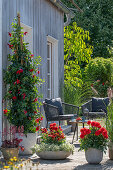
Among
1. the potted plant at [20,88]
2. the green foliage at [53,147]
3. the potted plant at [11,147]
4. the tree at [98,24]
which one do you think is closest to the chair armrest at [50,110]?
the potted plant at [20,88]

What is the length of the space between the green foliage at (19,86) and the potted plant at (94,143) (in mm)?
1169

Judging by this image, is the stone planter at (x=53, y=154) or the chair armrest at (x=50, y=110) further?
the chair armrest at (x=50, y=110)

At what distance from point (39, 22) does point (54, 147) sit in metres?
3.34

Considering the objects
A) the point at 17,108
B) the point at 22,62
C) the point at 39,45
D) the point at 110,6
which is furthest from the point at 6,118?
the point at 110,6

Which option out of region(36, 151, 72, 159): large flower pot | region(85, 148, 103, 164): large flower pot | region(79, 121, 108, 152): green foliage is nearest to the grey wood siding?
region(36, 151, 72, 159): large flower pot

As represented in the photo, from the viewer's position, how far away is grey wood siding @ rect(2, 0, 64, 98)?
21.4 feet

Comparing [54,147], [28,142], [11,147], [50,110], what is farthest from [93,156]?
[50,110]

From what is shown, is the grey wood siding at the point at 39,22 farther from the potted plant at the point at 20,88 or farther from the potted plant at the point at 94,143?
the potted plant at the point at 94,143

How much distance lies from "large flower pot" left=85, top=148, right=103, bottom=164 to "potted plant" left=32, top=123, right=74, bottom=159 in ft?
1.48

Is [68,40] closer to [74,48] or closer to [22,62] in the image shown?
[74,48]

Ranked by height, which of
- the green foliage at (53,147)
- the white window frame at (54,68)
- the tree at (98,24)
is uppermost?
the tree at (98,24)

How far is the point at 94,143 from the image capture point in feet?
17.9

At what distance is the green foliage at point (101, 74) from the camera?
15344mm

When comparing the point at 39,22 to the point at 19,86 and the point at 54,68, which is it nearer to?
the point at 54,68
